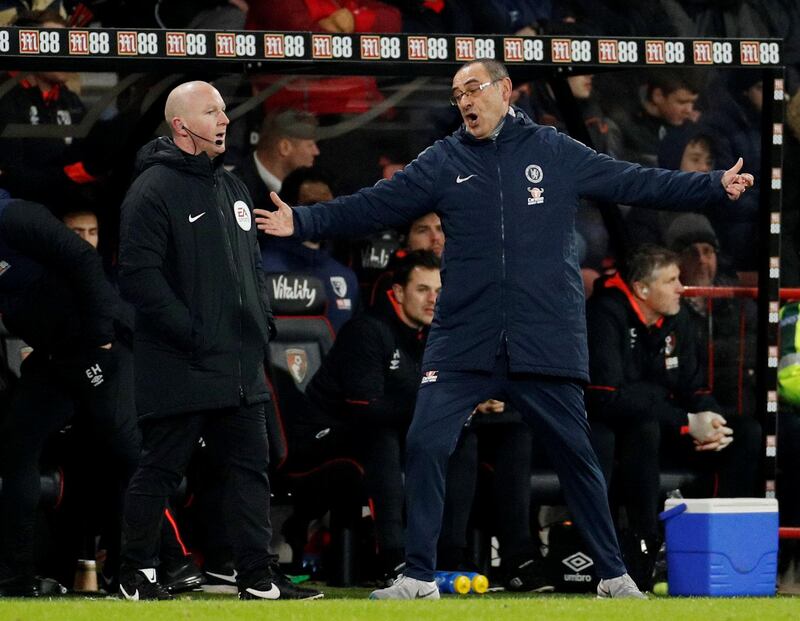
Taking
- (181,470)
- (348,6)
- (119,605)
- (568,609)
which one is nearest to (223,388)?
(181,470)

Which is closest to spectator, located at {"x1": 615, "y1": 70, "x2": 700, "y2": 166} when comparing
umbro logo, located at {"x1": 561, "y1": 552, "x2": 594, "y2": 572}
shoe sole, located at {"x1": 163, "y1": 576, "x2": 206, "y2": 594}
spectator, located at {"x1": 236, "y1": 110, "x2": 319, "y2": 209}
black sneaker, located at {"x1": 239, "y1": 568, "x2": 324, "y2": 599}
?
spectator, located at {"x1": 236, "y1": 110, "x2": 319, "y2": 209}

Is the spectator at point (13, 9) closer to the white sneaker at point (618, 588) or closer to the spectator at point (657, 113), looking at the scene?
the spectator at point (657, 113)

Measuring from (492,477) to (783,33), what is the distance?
335 cm

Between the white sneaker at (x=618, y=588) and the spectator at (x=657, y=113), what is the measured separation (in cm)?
309

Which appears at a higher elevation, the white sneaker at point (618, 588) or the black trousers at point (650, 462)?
the black trousers at point (650, 462)

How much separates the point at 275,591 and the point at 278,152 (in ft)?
9.86

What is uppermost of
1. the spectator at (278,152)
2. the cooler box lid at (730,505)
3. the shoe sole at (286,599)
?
the spectator at (278,152)

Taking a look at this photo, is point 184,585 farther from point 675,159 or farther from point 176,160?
point 675,159

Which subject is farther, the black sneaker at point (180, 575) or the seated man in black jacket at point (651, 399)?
the seated man in black jacket at point (651, 399)

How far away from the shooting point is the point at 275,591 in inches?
267

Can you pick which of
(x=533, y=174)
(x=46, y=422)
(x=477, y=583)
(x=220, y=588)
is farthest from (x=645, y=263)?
(x=46, y=422)

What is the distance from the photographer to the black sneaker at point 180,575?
24.9ft

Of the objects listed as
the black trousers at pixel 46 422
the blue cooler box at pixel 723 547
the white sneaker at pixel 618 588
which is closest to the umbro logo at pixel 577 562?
the blue cooler box at pixel 723 547

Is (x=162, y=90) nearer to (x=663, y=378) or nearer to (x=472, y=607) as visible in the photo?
(x=663, y=378)
